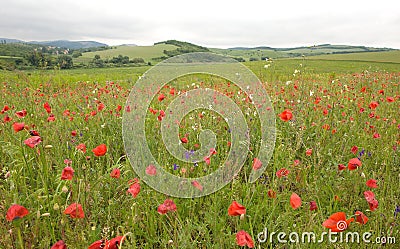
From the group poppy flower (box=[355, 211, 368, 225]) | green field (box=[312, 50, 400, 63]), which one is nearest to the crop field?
poppy flower (box=[355, 211, 368, 225])

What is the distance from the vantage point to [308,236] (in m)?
1.48

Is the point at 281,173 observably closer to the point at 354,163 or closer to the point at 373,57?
the point at 354,163

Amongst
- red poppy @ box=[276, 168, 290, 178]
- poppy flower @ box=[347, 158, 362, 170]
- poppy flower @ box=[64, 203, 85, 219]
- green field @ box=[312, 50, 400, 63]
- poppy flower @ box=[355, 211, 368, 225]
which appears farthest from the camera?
green field @ box=[312, 50, 400, 63]

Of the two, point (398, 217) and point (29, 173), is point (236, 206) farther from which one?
point (29, 173)

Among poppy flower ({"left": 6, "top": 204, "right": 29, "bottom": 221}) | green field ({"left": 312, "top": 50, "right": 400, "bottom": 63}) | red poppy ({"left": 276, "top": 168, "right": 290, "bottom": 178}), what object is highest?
green field ({"left": 312, "top": 50, "right": 400, "bottom": 63})

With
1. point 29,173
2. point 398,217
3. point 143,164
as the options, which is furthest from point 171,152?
point 398,217

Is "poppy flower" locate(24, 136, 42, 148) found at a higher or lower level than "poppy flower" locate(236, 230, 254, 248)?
higher

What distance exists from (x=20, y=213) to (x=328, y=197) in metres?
2.13

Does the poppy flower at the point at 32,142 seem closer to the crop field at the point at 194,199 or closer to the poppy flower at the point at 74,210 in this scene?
the crop field at the point at 194,199

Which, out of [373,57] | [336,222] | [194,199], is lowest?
[194,199]

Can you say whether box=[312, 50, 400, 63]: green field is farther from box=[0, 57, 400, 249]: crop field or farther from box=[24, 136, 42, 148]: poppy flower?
box=[24, 136, 42, 148]: poppy flower

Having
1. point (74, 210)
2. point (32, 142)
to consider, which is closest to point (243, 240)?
point (74, 210)

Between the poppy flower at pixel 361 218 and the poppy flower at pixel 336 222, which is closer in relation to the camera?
the poppy flower at pixel 336 222

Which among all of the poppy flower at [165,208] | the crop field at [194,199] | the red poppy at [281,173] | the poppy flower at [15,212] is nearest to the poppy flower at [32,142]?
the crop field at [194,199]
